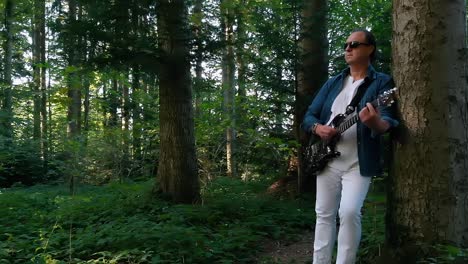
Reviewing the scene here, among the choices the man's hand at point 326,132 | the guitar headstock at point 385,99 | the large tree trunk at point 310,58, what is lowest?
the man's hand at point 326,132

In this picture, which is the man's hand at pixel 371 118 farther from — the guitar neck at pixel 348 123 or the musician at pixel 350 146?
the guitar neck at pixel 348 123

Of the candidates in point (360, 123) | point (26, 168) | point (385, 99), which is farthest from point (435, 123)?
point (26, 168)

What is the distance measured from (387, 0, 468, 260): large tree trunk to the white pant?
45 centimetres

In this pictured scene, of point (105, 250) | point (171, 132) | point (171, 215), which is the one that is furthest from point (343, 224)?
point (171, 132)

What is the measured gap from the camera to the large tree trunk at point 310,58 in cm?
784

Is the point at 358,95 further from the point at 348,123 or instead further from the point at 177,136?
the point at 177,136

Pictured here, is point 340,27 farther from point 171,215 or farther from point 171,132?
point 171,215

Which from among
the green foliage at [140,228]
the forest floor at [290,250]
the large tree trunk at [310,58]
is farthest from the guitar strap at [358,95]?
the large tree trunk at [310,58]

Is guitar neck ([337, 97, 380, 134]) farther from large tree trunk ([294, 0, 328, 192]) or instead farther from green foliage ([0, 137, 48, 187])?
green foliage ([0, 137, 48, 187])

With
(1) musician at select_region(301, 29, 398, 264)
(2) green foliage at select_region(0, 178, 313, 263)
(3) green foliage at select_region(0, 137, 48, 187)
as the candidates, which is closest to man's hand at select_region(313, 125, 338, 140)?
(1) musician at select_region(301, 29, 398, 264)

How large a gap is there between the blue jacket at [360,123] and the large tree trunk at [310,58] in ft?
13.9

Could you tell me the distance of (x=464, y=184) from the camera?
123 inches

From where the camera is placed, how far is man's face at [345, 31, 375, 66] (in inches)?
132

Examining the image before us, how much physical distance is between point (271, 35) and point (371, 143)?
4.94m
